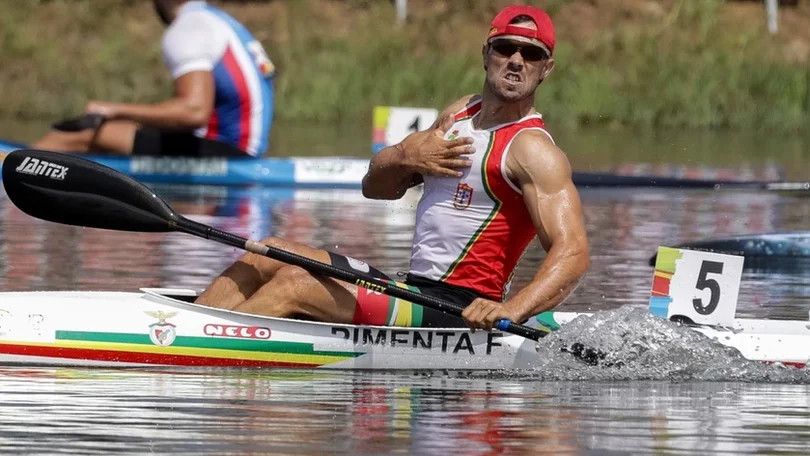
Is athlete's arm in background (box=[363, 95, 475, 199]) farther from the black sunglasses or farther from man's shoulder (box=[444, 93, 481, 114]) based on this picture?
the black sunglasses

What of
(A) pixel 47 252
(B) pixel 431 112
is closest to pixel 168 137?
(B) pixel 431 112

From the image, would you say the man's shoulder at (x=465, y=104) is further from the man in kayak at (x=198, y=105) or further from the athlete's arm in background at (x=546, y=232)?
the man in kayak at (x=198, y=105)

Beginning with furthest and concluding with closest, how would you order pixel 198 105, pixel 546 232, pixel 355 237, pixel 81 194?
pixel 198 105
pixel 355 237
pixel 81 194
pixel 546 232

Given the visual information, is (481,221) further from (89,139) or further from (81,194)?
(89,139)

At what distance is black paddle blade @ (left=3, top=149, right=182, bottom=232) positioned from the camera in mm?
7965

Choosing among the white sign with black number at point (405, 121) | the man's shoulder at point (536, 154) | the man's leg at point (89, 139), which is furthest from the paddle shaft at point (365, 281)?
the white sign with black number at point (405, 121)

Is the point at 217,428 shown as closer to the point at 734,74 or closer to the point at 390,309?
the point at 390,309

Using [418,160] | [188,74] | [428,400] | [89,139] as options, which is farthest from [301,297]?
[89,139]

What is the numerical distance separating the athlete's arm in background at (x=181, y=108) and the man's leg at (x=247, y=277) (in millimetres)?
5937

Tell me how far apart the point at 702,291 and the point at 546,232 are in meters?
0.90

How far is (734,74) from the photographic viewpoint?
2344 cm

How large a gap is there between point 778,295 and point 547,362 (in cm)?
298

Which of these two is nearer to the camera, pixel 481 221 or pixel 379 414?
pixel 379 414

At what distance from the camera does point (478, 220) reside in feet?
24.1
